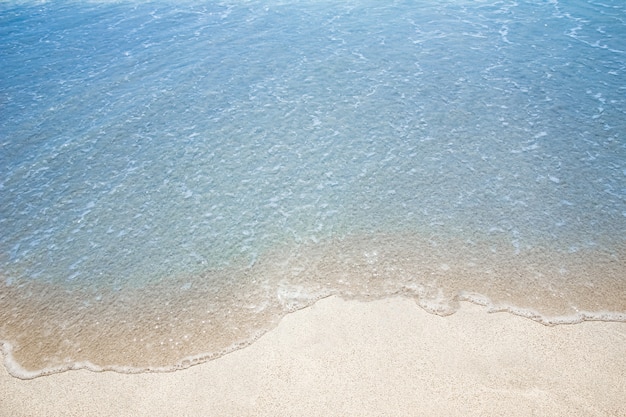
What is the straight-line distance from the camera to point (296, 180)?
1519 centimetres

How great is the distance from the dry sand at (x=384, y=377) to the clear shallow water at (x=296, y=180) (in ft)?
1.74

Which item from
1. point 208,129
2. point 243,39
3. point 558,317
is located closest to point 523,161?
point 558,317

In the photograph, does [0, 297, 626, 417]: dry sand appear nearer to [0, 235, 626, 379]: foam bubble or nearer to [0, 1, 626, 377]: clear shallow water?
[0, 235, 626, 379]: foam bubble

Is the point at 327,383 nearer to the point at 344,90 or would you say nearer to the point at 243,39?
the point at 344,90

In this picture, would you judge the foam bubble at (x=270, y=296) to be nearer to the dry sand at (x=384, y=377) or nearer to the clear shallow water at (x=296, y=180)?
the clear shallow water at (x=296, y=180)

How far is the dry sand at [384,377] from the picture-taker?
845cm

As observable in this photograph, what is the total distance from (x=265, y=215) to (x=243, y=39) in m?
16.4

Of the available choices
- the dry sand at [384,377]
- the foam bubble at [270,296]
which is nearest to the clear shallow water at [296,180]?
the foam bubble at [270,296]

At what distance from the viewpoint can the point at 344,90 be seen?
20031 mm

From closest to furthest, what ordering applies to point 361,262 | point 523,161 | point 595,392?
point 595,392 < point 361,262 < point 523,161

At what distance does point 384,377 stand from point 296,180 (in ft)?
26.5

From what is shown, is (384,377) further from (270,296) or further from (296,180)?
(296,180)

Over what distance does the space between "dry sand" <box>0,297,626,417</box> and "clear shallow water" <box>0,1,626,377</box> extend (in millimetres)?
530

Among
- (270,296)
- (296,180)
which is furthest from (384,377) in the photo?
(296,180)
